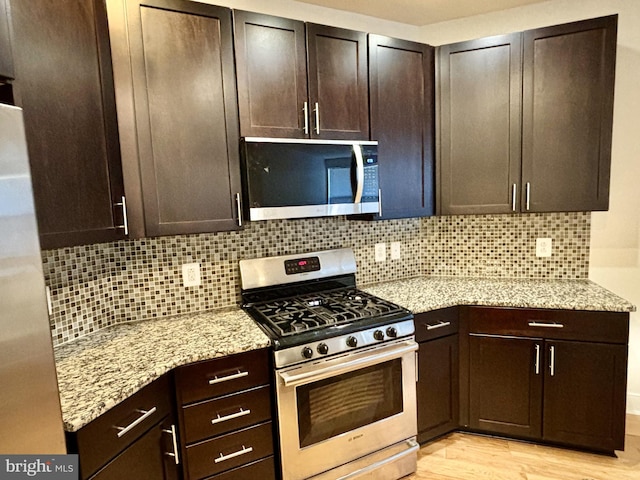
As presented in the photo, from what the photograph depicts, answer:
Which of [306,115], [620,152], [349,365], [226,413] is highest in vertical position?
[306,115]

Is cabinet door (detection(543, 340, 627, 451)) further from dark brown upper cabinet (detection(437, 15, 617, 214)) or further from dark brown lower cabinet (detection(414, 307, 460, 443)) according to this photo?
dark brown upper cabinet (detection(437, 15, 617, 214))

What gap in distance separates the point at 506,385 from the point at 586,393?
39cm

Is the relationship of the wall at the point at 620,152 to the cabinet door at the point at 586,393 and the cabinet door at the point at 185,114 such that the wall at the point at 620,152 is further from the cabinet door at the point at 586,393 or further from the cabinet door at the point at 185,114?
the cabinet door at the point at 185,114

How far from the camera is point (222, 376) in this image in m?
1.58

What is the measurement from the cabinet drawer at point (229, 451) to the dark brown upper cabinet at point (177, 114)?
0.93m

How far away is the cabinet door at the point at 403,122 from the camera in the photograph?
2.13m

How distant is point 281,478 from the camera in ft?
5.71

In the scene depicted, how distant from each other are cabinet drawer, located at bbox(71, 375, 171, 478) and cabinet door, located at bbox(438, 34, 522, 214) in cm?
189

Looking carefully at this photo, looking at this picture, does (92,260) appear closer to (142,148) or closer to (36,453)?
(142,148)

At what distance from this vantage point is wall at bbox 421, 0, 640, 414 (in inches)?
87.7

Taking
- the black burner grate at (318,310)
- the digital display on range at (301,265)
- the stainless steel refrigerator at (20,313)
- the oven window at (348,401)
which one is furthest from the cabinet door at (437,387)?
the stainless steel refrigerator at (20,313)

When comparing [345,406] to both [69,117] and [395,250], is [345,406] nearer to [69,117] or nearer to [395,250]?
[395,250]

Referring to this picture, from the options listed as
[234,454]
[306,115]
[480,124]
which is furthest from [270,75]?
[234,454]

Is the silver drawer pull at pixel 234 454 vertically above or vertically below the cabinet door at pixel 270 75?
below
